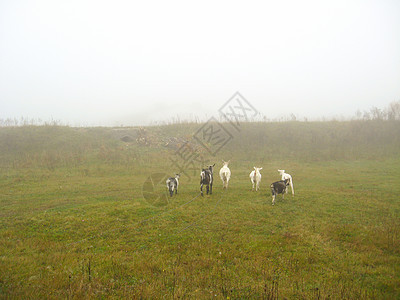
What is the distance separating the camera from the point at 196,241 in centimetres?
809

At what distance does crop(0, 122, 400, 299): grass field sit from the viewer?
A: 5215 mm

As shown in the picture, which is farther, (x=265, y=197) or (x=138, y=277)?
(x=265, y=197)

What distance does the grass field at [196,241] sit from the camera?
205 inches

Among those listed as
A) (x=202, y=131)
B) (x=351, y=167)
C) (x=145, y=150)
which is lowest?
(x=351, y=167)

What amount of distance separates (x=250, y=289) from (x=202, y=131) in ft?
128

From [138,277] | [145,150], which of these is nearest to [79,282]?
[138,277]

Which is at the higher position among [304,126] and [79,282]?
[304,126]

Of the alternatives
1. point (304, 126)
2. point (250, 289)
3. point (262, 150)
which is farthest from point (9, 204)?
point (304, 126)

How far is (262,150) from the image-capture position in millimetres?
37812

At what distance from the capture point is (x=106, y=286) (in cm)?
525

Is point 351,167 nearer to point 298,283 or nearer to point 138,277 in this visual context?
point 298,283

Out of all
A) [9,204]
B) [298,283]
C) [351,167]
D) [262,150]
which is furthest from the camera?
[262,150]

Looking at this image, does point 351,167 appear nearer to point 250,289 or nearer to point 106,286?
point 250,289

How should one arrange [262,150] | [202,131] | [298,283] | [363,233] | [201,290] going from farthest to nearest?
[202,131] → [262,150] → [363,233] → [298,283] → [201,290]
